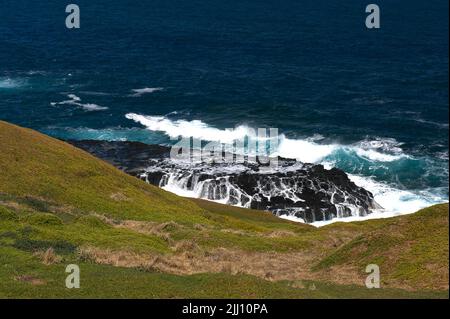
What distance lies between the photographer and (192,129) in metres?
137

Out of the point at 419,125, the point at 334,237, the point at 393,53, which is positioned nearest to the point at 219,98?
the point at 419,125

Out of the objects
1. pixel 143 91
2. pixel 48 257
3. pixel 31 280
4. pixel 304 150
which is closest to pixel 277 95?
pixel 304 150

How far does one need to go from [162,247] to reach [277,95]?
105706 millimetres

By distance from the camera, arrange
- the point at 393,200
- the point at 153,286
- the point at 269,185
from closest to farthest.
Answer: the point at 153,286 → the point at 393,200 → the point at 269,185

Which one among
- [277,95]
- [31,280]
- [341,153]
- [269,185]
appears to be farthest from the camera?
[277,95]

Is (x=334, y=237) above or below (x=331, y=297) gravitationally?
below

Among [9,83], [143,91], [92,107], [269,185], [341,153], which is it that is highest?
[9,83]

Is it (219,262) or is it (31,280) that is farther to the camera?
(219,262)

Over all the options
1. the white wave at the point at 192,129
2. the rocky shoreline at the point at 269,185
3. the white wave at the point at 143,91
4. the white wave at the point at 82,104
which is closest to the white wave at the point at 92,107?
the white wave at the point at 82,104

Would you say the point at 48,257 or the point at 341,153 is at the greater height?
the point at 48,257

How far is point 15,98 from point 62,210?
102m

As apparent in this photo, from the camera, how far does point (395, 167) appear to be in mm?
115125

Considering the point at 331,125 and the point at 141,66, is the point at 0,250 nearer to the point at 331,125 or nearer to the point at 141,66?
the point at 331,125

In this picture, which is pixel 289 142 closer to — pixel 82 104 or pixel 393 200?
pixel 393 200
